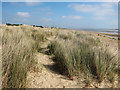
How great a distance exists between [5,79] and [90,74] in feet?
6.81

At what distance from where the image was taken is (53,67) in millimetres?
3498

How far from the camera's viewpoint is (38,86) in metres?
2.42

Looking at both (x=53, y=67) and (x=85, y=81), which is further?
(x=53, y=67)

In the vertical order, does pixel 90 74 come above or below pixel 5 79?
below

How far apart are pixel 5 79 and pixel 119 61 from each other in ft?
10.6

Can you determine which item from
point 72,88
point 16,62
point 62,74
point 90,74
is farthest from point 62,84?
point 16,62

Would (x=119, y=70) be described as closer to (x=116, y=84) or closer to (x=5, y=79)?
(x=116, y=84)

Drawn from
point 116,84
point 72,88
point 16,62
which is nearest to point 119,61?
point 116,84

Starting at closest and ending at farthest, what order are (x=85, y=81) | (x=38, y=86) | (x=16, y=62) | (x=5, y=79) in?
1. (x=5, y=79)
2. (x=16, y=62)
3. (x=38, y=86)
4. (x=85, y=81)

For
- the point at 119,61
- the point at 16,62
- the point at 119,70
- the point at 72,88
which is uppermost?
the point at 16,62

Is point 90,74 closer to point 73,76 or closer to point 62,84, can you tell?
point 73,76

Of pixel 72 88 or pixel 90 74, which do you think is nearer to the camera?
pixel 72 88

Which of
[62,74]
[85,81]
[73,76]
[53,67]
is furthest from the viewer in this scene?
[53,67]

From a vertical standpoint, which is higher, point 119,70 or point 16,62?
point 16,62
